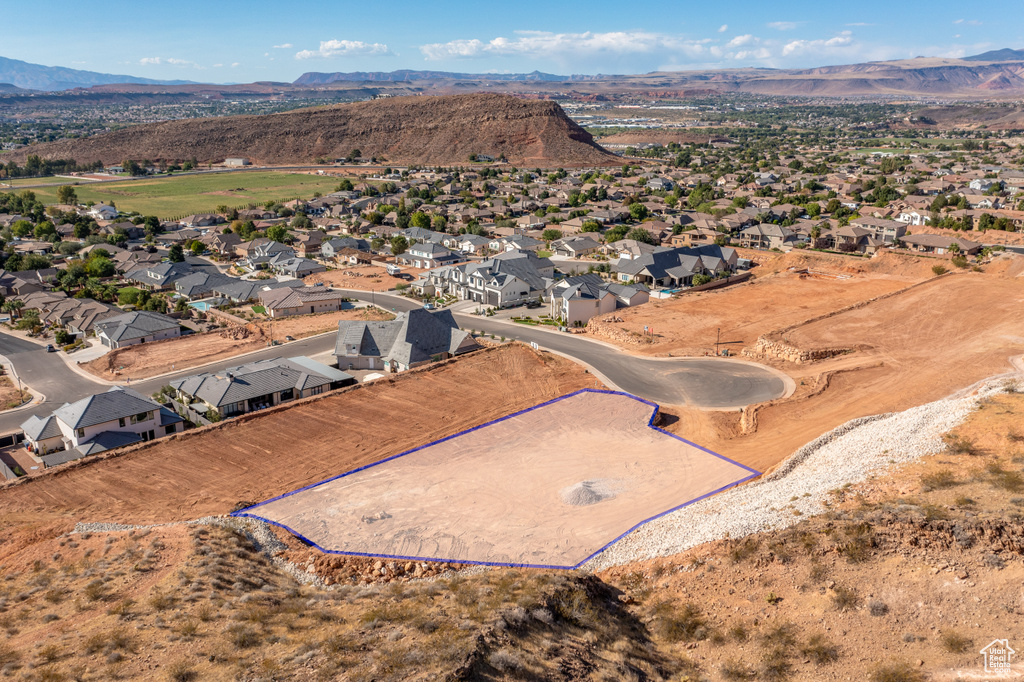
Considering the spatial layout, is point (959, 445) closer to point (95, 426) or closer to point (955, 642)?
point (955, 642)

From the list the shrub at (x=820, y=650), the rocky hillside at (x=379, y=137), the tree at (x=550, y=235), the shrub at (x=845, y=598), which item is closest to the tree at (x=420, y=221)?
the tree at (x=550, y=235)

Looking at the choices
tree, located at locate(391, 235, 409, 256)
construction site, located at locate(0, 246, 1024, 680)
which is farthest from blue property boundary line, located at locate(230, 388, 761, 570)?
tree, located at locate(391, 235, 409, 256)

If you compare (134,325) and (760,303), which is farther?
(760,303)

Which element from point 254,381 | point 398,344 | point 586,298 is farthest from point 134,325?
point 586,298

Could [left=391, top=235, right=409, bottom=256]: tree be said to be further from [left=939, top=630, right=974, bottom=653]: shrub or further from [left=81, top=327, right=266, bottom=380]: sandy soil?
[left=939, top=630, right=974, bottom=653]: shrub

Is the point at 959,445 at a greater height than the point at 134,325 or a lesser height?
lesser
